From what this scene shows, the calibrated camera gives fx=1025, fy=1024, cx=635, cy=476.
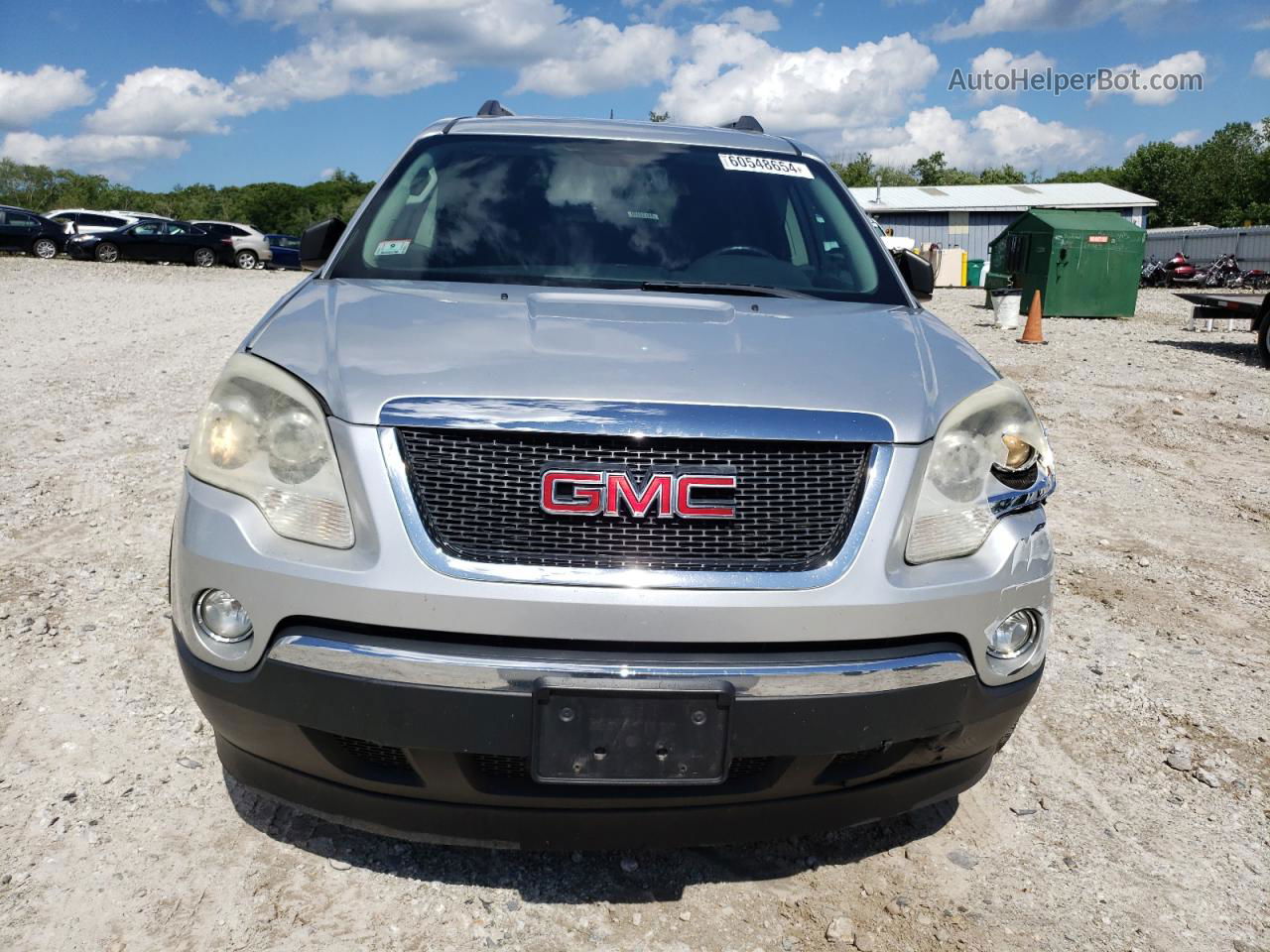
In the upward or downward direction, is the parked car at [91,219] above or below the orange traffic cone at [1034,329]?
above

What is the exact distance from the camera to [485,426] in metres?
1.92

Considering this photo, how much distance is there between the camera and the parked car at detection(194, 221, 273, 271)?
28.4 meters

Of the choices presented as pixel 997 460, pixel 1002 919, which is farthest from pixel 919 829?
pixel 997 460

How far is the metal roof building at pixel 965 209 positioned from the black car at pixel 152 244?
29503 millimetres

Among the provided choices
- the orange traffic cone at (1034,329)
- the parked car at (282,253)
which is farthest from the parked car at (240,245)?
the orange traffic cone at (1034,329)

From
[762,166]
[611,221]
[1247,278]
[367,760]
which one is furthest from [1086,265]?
[367,760]

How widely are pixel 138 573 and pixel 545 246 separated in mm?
2415

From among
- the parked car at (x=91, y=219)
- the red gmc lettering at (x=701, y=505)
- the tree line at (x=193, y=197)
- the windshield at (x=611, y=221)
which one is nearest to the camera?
the red gmc lettering at (x=701, y=505)

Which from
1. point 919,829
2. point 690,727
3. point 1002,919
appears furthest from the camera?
point 919,829

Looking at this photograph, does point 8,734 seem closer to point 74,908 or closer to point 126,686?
point 126,686

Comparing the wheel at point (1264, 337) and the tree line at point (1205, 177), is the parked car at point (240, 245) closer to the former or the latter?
the wheel at point (1264, 337)

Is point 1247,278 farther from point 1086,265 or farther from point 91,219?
point 91,219

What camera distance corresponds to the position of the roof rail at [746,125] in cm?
410

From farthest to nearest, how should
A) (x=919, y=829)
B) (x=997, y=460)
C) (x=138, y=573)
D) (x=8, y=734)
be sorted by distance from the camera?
(x=138, y=573), (x=8, y=734), (x=919, y=829), (x=997, y=460)
